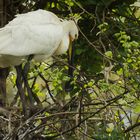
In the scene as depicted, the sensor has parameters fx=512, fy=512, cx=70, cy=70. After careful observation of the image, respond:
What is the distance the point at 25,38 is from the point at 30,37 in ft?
0.07

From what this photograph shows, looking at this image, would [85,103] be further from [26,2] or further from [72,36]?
[26,2]

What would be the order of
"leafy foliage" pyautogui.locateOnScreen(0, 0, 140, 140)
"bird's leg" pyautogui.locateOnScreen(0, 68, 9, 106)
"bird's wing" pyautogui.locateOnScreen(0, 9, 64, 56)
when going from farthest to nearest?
1. "bird's leg" pyautogui.locateOnScreen(0, 68, 9, 106)
2. "bird's wing" pyautogui.locateOnScreen(0, 9, 64, 56)
3. "leafy foliage" pyautogui.locateOnScreen(0, 0, 140, 140)

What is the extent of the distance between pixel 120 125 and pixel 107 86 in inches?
6.5

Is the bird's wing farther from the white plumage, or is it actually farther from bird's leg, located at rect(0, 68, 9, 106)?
bird's leg, located at rect(0, 68, 9, 106)

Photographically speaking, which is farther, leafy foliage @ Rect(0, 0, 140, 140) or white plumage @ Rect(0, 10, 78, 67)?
white plumage @ Rect(0, 10, 78, 67)

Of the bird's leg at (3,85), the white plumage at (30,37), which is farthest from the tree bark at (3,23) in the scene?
the white plumage at (30,37)

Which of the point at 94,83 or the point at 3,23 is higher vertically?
the point at 3,23

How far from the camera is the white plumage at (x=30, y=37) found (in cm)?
207

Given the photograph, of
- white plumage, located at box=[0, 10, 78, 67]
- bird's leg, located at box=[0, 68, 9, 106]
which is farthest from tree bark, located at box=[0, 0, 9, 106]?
white plumage, located at box=[0, 10, 78, 67]

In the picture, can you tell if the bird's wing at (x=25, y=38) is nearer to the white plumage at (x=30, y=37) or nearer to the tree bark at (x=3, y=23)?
the white plumage at (x=30, y=37)

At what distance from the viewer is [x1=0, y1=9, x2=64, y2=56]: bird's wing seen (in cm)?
206

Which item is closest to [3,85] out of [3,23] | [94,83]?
[3,23]

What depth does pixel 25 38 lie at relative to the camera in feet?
6.84

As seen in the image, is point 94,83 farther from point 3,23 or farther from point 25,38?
point 3,23
